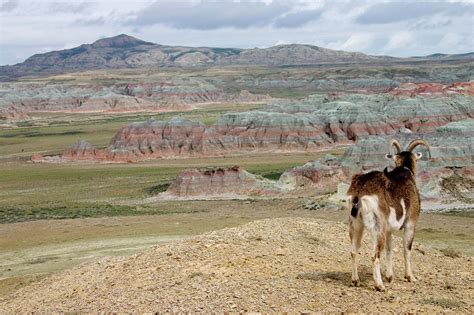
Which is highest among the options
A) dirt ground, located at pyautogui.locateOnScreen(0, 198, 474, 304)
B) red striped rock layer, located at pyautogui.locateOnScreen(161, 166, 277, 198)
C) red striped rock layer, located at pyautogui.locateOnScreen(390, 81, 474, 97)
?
red striped rock layer, located at pyautogui.locateOnScreen(390, 81, 474, 97)

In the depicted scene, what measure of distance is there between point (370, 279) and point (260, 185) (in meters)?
45.7

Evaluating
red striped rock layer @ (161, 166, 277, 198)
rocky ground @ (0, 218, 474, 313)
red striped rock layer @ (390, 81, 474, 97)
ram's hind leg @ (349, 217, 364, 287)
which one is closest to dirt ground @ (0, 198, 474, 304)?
red striped rock layer @ (161, 166, 277, 198)

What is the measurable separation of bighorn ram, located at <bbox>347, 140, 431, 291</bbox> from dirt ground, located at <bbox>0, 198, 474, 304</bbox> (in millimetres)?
15049

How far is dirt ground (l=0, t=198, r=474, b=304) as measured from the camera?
1188 inches

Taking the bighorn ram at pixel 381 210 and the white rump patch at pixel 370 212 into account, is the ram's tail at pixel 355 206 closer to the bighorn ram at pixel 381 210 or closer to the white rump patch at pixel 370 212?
the bighorn ram at pixel 381 210

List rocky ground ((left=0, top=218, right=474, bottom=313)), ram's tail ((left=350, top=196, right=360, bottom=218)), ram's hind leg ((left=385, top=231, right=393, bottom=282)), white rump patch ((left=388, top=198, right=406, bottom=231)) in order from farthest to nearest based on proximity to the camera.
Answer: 1. ram's hind leg ((left=385, top=231, right=393, bottom=282))
2. white rump patch ((left=388, top=198, right=406, bottom=231))
3. ram's tail ((left=350, top=196, right=360, bottom=218))
4. rocky ground ((left=0, top=218, right=474, bottom=313))

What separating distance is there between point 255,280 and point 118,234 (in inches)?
978

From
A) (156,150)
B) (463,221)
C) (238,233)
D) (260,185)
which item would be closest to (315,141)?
(156,150)

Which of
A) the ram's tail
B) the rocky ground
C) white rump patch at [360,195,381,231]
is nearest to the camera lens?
the rocky ground

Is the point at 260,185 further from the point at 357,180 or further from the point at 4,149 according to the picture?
the point at 4,149

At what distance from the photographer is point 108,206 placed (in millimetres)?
54188

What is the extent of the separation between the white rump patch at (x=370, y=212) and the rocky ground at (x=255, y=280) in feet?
4.50

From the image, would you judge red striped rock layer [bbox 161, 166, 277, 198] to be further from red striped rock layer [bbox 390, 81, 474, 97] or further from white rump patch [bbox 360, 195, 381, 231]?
red striped rock layer [bbox 390, 81, 474, 97]

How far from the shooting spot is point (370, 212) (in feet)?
43.2
